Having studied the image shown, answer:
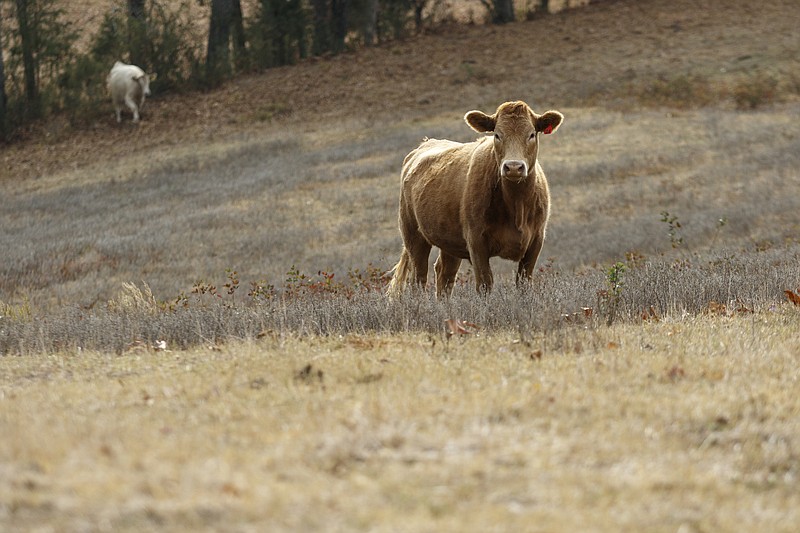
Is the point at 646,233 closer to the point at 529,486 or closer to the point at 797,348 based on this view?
the point at 797,348

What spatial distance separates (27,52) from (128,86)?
3.63 meters

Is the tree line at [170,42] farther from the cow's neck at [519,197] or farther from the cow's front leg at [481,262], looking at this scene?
the cow's neck at [519,197]

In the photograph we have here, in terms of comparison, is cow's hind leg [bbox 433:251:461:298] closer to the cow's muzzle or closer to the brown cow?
the brown cow

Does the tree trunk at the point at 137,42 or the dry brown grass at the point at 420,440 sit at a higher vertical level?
the tree trunk at the point at 137,42

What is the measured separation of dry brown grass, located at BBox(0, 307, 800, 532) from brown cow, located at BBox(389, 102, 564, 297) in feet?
10.8

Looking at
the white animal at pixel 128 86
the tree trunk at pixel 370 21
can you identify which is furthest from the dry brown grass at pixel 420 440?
the tree trunk at pixel 370 21

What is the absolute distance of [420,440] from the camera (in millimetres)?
4449

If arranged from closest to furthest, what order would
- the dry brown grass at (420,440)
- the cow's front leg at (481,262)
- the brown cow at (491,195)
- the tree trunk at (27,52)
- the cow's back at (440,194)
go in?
the dry brown grass at (420,440) < the brown cow at (491,195) < the cow's front leg at (481,262) < the cow's back at (440,194) < the tree trunk at (27,52)

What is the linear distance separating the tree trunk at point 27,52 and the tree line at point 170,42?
3cm

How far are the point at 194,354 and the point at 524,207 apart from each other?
13.2 feet

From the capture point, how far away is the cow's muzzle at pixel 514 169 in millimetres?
9023

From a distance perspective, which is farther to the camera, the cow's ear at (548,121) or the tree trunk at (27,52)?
the tree trunk at (27,52)

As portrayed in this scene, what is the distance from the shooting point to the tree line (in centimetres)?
3250

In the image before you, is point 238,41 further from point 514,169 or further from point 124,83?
point 514,169
